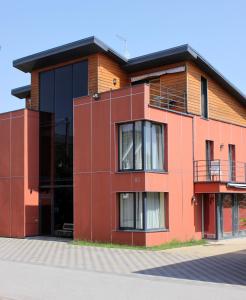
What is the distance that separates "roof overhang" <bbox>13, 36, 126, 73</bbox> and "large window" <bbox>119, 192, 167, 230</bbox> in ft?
21.8

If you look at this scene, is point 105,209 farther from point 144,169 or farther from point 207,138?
point 207,138

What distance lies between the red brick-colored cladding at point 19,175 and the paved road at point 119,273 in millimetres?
4283

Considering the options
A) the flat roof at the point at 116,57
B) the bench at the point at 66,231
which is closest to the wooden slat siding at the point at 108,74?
the flat roof at the point at 116,57

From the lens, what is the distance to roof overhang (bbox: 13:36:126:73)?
21719mm

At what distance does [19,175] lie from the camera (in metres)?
23.7

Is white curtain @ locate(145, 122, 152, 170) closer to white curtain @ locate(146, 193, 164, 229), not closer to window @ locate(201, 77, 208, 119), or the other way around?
white curtain @ locate(146, 193, 164, 229)

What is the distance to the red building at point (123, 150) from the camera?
1958 centimetres

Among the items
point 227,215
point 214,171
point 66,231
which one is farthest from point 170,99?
point 66,231

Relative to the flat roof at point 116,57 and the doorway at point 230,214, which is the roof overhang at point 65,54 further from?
the doorway at point 230,214

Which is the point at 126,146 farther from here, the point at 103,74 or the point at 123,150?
the point at 103,74

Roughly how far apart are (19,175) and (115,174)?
600cm

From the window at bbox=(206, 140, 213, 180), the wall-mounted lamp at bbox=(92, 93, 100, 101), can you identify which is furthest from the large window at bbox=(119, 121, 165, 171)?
the window at bbox=(206, 140, 213, 180)

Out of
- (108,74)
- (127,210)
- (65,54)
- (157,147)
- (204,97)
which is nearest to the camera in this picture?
(127,210)

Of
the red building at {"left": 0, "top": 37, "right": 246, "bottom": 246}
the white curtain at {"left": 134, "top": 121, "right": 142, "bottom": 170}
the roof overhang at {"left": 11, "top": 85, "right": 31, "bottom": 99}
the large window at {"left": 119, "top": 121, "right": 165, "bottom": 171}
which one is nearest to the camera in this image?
the large window at {"left": 119, "top": 121, "right": 165, "bottom": 171}
